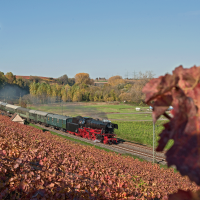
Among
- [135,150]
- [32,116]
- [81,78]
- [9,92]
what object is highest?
[81,78]

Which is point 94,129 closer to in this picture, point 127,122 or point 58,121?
point 58,121

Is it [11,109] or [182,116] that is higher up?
[182,116]

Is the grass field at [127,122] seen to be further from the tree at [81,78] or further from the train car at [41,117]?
the tree at [81,78]

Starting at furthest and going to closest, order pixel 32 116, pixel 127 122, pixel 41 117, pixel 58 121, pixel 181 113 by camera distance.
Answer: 1. pixel 127 122
2. pixel 32 116
3. pixel 41 117
4. pixel 58 121
5. pixel 181 113

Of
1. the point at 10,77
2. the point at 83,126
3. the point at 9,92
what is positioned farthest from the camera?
the point at 10,77

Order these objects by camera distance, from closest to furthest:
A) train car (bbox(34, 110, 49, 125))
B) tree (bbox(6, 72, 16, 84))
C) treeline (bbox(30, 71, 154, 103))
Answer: train car (bbox(34, 110, 49, 125))
treeline (bbox(30, 71, 154, 103))
tree (bbox(6, 72, 16, 84))

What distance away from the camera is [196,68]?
1.16m

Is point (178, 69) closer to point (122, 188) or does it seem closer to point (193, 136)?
point (193, 136)

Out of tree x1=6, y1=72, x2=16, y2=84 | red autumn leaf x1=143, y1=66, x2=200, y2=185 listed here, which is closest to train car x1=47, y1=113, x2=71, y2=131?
red autumn leaf x1=143, y1=66, x2=200, y2=185

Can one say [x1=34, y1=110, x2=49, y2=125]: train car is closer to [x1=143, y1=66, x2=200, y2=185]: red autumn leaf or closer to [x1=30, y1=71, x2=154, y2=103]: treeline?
[x1=143, y1=66, x2=200, y2=185]: red autumn leaf

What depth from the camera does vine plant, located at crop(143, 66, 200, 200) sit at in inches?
39.8

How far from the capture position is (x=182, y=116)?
111 centimetres

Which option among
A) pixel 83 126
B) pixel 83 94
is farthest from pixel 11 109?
pixel 83 94

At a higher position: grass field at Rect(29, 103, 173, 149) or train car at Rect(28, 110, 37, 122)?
train car at Rect(28, 110, 37, 122)
